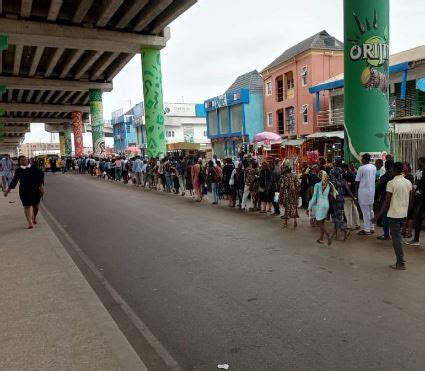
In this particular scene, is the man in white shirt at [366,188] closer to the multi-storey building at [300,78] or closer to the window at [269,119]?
the multi-storey building at [300,78]

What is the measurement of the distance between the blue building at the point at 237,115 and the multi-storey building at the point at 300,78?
238cm

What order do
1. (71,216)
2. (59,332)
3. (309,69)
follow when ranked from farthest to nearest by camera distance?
(309,69), (71,216), (59,332)

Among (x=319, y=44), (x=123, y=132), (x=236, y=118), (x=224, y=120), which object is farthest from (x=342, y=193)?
(x=123, y=132)

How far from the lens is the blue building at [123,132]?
215 feet

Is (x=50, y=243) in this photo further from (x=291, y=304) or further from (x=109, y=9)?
(x=109, y=9)

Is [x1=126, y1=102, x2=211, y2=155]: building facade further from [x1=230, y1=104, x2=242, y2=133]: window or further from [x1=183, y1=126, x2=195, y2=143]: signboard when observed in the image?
[x1=230, y1=104, x2=242, y2=133]: window

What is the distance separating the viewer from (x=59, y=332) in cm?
423

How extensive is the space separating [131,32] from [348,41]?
63.0 feet

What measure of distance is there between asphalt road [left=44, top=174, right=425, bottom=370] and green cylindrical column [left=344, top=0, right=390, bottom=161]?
129 inches

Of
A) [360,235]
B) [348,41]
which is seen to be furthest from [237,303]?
[348,41]

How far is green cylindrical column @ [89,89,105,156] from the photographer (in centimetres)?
4053

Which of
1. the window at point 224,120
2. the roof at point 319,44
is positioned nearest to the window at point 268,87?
the roof at point 319,44

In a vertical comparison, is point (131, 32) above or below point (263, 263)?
above

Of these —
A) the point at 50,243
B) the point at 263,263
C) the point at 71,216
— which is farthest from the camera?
the point at 71,216
